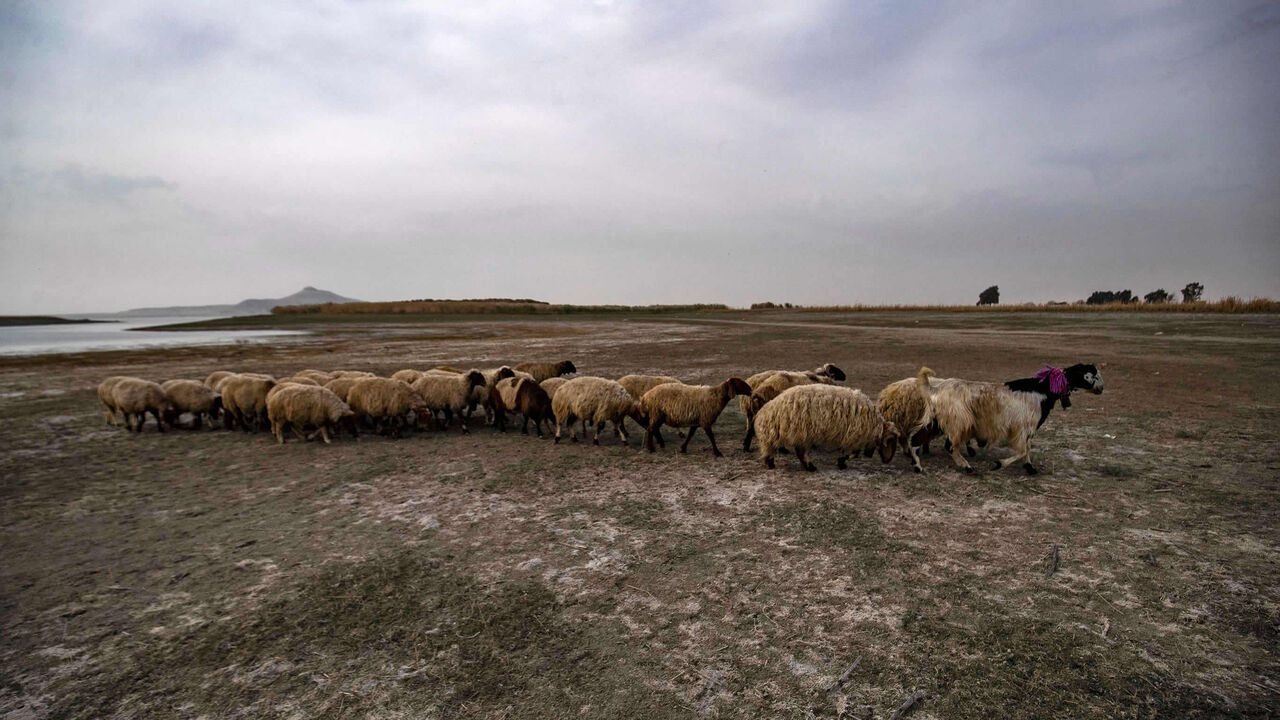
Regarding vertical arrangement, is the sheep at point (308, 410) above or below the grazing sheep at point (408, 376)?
below

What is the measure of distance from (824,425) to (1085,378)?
3706 mm

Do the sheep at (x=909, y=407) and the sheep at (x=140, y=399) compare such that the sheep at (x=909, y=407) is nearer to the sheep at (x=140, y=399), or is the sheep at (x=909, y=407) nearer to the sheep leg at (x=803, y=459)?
the sheep leg at (x=803, y=459)

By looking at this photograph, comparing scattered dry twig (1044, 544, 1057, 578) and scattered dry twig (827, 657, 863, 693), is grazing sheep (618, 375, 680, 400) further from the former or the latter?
scattered dry twig (827, 657, 863, 693)

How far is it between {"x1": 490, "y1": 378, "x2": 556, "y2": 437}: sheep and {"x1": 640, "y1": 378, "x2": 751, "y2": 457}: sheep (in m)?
2.01

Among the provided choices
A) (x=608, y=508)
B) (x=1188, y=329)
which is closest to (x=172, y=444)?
(x=608, y=508)

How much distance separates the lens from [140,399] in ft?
32.4

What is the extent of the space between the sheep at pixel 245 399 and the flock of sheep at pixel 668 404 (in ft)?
0.07

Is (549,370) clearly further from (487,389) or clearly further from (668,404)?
(668,404)

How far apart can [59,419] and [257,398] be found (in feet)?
18.2

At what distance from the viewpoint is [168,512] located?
5832 millimetres

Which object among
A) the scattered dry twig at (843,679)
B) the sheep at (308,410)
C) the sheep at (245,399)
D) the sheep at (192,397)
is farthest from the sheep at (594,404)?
the sheep at (192,397)

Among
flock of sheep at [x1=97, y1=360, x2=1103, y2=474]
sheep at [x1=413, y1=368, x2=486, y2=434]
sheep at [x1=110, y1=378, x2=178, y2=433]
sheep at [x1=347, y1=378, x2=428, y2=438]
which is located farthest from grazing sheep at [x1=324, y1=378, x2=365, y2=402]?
sheep at [x1=110, y1=378, x2=178, y2=433]

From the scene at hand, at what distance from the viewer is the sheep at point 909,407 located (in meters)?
7.16

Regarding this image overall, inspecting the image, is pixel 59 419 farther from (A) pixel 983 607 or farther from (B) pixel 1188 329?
(B) pixel 1188 329
